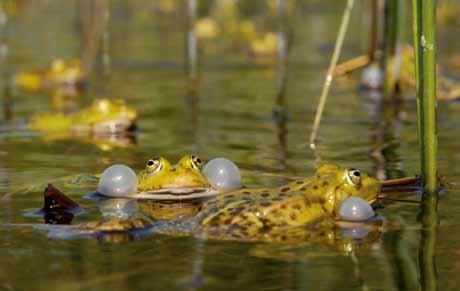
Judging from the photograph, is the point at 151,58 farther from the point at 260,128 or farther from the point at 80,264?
the point at 80,264

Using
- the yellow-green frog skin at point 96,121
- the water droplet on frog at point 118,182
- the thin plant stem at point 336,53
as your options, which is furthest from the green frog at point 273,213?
the yellow-green frog skin at point 96,121

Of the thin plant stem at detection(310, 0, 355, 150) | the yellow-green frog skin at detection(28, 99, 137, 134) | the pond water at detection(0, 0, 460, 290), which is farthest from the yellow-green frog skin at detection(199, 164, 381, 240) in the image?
the yellow-green frog skin at detection(28, 99, 137, 134)

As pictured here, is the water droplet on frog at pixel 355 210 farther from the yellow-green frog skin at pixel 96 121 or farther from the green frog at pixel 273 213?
the yellow-green frog skin at pixel 96 121

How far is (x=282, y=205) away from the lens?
494cm

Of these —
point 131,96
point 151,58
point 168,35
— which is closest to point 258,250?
point 131,96

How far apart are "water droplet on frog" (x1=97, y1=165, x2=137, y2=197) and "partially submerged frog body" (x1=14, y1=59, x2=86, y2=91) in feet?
18.1

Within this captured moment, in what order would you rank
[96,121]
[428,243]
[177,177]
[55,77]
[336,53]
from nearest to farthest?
[428,243] → [177,177] → [336,53] → [96,121] → [55,77]

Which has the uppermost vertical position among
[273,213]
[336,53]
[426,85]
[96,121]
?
[336,53]

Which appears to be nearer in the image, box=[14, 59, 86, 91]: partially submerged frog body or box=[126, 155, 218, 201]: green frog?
box=[126, 155, 218, 201]: green frog

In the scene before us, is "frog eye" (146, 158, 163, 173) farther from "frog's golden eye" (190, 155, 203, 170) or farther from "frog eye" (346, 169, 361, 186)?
"frog eye" (346, 169, 361, 186)

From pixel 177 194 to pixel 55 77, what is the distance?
226 inches

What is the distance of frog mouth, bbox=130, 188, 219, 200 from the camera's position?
218 inches

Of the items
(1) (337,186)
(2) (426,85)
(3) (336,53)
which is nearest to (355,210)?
(1) (337,186)

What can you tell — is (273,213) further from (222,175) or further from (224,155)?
(224,155)
